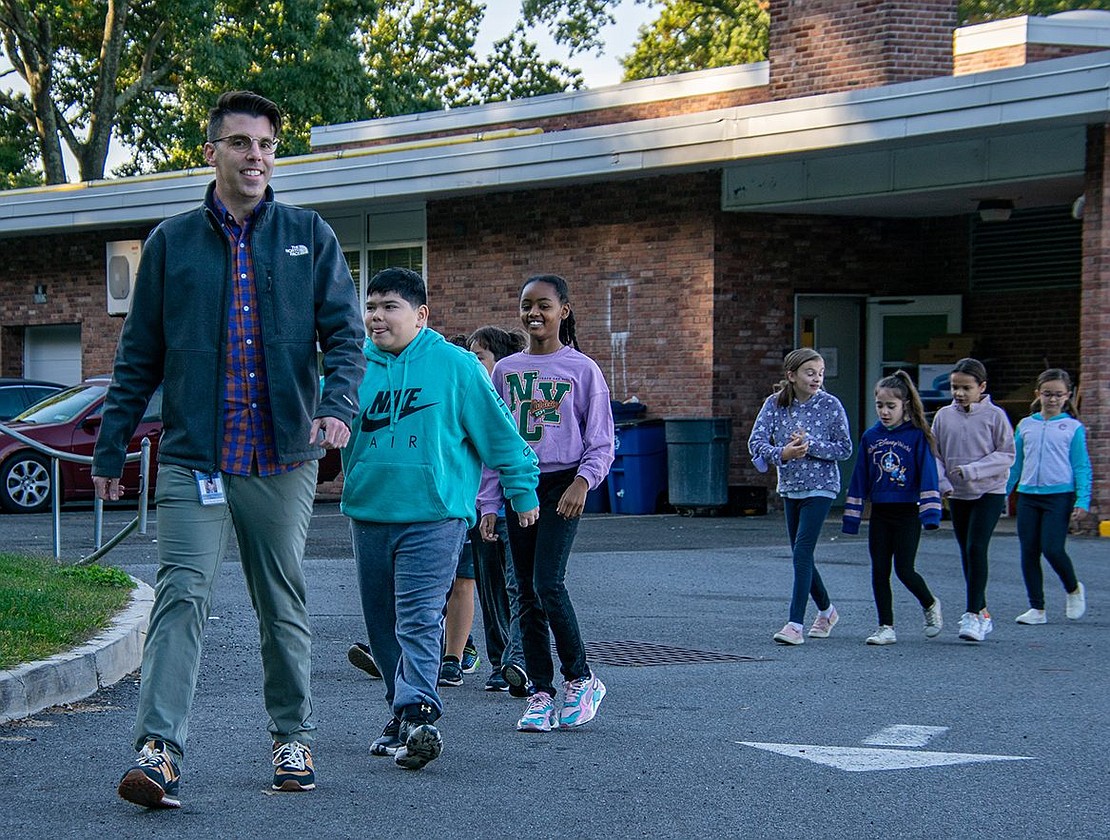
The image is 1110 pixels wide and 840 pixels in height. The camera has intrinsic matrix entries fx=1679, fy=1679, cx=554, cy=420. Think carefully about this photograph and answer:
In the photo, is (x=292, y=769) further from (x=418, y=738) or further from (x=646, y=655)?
(x=646, y=655)

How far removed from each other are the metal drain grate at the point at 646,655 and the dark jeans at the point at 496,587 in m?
0.86

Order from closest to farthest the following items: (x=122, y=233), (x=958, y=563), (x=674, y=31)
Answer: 1. (x=958, y=563)
2. (x=122, y=233)
3. (x=674, y=31)

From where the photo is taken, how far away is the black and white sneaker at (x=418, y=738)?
5.58 m

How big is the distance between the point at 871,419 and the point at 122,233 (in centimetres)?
1193

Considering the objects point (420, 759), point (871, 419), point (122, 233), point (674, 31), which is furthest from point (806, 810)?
point (674, 31)

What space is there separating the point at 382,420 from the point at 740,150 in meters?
12.8

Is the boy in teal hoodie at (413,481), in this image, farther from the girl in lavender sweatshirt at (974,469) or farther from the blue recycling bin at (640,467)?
the blue recycling bin at (640,467)

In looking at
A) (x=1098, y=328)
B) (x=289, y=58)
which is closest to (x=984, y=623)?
(x=1098, y=328)

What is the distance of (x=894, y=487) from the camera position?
9.51 m

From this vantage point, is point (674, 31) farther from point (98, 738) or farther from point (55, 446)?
point (98, 738)

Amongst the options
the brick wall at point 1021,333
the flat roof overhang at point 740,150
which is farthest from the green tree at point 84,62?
the brick wall at point 1021,333

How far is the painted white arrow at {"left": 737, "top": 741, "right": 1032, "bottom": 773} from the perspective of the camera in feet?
19.4

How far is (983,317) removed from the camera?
826 inches

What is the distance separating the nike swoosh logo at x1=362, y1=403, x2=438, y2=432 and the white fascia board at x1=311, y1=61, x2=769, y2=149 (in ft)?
53.1
